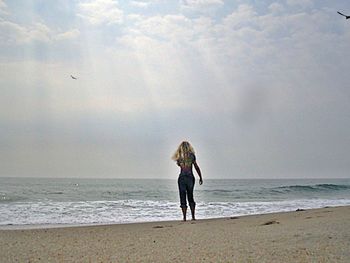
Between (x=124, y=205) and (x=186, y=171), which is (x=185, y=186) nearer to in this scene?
(x=186, y=171)

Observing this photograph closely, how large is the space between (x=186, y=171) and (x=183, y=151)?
47 centimetres

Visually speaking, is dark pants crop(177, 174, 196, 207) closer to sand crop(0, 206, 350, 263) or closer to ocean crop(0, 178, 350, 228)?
ocean crop(0, 178, 350, 228)

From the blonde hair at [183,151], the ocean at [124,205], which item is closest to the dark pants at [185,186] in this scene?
the blonde hair at [183,151]

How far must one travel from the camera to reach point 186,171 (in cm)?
956

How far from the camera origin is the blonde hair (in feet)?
31.5

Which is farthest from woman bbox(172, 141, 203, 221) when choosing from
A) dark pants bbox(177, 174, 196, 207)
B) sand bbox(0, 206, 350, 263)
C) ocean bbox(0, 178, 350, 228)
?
sand bbox(0, 206, 350, 263)

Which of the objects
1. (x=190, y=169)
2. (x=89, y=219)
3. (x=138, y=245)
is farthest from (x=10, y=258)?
(x=89, y=219)

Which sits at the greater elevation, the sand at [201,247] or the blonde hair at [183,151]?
the blonde hair at [183,151]

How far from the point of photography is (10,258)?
4.55 meters

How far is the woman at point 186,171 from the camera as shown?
9.52 metres

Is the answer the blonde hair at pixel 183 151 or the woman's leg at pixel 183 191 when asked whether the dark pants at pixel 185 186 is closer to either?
the woman's leg at pixel 183 191

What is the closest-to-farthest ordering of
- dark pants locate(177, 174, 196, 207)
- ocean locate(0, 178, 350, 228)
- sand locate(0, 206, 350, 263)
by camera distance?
sand locate(0, 206, 350, 263)
dark pants locate(177, 174, 196, 207)
ocean locate(0, 178, 350, 228)

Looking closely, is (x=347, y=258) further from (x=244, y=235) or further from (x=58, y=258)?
(x=58, y=258)

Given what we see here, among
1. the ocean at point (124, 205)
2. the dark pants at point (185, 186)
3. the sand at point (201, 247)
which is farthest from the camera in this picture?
the ocean at point (124, 205)
